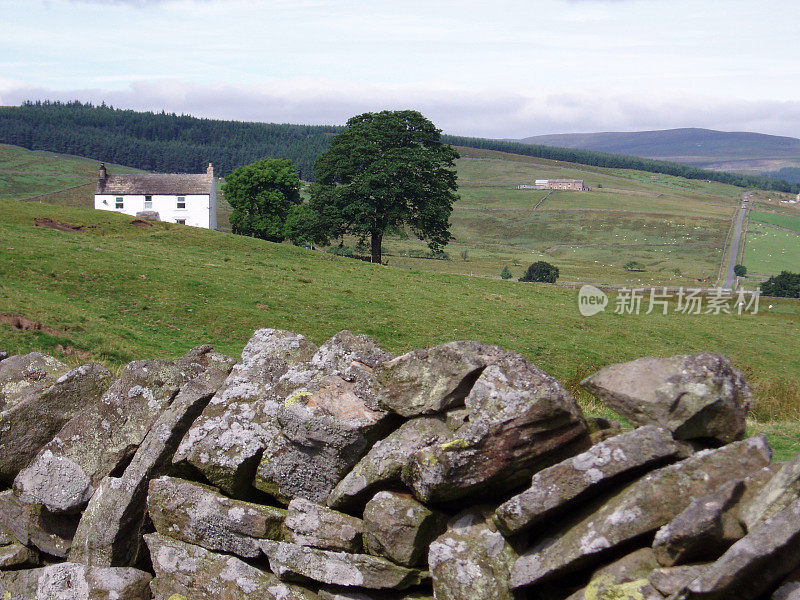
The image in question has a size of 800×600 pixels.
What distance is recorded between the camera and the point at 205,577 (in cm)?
830

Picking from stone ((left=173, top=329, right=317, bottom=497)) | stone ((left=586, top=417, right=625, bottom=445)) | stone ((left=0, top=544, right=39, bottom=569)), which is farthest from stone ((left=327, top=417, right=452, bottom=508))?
stone ((left=0, top=544, right=39, bottom=569))

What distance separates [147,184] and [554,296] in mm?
83889

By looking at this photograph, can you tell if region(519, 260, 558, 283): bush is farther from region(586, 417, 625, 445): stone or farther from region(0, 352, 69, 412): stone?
region(586, 417, 625, 445): stone

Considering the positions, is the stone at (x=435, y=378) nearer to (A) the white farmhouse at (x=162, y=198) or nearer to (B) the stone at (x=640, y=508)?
(B) the stone at (x=640, y=508)

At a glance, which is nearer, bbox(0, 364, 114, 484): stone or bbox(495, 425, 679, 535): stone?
bbox(495, 425, 679, 535): stone

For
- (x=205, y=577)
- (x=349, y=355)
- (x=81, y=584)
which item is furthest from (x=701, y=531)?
(x=81, y=584)

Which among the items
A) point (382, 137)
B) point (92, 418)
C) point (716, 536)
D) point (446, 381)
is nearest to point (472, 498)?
point (446, 381)

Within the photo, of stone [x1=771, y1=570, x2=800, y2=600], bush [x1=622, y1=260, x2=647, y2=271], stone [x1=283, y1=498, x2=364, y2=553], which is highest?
stone [x1=771, y1=570, x2=800, y2=600]

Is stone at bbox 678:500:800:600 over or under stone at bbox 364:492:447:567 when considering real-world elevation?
over

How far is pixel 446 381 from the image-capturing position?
26.2ft

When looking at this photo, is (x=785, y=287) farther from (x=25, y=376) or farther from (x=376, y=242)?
(x=25, y=376)

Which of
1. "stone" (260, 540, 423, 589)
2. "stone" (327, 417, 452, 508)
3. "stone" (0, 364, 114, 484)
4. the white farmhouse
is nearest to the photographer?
"stone" (260, 540, 423, 589)

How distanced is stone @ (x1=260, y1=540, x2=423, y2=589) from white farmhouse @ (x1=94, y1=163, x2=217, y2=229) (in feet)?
347

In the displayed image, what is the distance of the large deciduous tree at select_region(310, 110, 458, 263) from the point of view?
6169 cm
